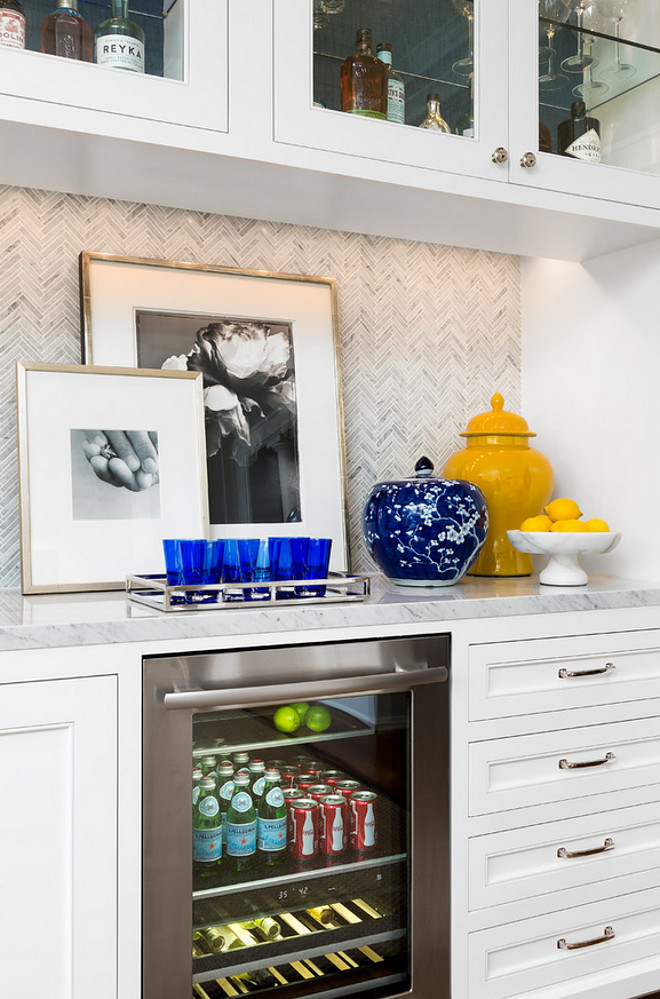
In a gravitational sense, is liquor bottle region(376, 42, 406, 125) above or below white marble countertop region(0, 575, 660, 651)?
above

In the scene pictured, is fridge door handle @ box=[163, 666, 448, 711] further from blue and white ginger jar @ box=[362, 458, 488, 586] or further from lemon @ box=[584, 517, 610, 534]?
lemon @ box=[584, 517, 610, 534]

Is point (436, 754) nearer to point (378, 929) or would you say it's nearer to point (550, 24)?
point (378, 929)

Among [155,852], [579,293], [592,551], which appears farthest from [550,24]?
[155,852]

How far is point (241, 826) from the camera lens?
145 centimetres

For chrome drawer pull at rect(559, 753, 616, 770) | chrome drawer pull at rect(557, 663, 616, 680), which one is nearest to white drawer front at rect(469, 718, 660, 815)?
chrome drawer pull at rect(559, 753, 616, 770)

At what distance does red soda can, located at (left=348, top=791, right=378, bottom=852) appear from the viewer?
154 centimetres

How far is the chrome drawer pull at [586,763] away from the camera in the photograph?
5.46ft

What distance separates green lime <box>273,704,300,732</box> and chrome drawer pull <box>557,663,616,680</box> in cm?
53

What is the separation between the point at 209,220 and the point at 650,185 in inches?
37.5

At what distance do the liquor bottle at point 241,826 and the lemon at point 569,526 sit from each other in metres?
0.79

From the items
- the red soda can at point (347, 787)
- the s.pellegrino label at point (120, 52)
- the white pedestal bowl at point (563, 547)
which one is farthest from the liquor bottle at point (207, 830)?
the s.pellegrino label at point (120, 52)

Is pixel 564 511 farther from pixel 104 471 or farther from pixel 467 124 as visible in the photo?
pixel 104 471

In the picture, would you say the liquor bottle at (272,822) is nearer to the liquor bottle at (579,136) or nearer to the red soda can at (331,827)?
the red soda can at (331,827)

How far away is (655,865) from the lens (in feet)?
5.85
